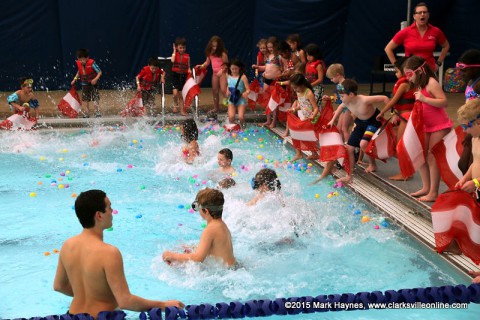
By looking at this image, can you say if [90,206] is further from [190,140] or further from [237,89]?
[237,89]

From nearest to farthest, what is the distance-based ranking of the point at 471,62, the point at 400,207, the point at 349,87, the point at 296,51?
the point at 471,62 < the point at 400,207 < the point at 349,87 < the point at 296,51

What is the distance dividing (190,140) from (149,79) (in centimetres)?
353

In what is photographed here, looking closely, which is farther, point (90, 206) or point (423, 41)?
point (423, 41)

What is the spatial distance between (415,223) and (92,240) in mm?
3957

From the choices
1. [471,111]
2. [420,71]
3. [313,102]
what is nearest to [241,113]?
[313,102]

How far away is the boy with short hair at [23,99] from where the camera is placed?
11227 millimetres

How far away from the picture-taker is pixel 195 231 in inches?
281

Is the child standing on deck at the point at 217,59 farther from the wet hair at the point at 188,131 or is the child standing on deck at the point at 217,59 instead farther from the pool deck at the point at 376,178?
the wet hair at the point at 188,131

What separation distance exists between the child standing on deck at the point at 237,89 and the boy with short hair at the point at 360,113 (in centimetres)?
363

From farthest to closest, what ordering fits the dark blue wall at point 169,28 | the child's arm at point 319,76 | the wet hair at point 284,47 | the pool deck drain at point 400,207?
the dark blue wall at point 169,28 → the wet hair at point 284,47 → the child's arm at point 319,76 → the pool deck drain at point 400,207

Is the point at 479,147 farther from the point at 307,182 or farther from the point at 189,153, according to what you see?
the point at 189,153

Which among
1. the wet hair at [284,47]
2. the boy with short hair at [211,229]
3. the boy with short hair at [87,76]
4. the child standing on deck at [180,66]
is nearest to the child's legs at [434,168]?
the boy with short hair at [211,229]

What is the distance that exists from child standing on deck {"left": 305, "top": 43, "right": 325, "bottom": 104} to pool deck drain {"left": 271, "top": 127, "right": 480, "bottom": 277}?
179 centimetres

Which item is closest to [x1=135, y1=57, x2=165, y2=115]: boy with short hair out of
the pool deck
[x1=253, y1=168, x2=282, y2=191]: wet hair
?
the pool deck
